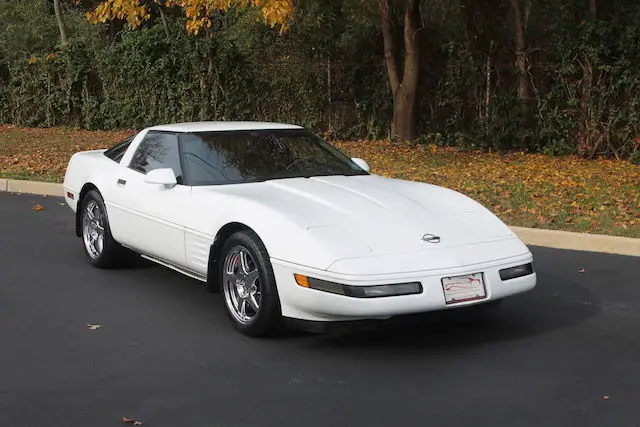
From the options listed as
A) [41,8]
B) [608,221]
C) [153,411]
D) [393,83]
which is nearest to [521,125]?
[393,83]

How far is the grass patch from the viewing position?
10.4m

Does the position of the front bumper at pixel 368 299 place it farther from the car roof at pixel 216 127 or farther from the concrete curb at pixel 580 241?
the concrete curb at pixel 580 241

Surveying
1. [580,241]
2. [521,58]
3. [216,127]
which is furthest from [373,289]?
[521,58]

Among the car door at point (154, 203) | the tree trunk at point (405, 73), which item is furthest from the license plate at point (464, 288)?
the tree trunk at point (405, 73)

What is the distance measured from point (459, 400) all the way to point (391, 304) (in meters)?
0.78

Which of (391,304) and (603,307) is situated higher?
(391,304)

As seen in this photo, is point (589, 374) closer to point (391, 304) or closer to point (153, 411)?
point (391, 304)

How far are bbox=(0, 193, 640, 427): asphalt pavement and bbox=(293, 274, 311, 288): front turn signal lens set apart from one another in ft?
1.38

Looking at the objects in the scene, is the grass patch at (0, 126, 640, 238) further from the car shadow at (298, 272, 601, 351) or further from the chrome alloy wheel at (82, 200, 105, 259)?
the chrome alloy wheel at (82, 200, 105, 259)

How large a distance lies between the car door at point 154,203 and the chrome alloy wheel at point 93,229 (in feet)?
1.78

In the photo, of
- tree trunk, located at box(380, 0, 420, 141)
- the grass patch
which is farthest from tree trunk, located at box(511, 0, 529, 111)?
tree trunk, located at box(380, 0, 420, 141)

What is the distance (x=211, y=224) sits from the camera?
20.6 ft

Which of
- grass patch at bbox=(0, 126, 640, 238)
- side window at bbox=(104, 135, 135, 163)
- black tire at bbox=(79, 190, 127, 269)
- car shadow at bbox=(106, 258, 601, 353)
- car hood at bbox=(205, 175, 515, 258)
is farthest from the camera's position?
grass patch at bbox=(0, 126, 640, 238)

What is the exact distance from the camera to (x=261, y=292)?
18.7 feet
